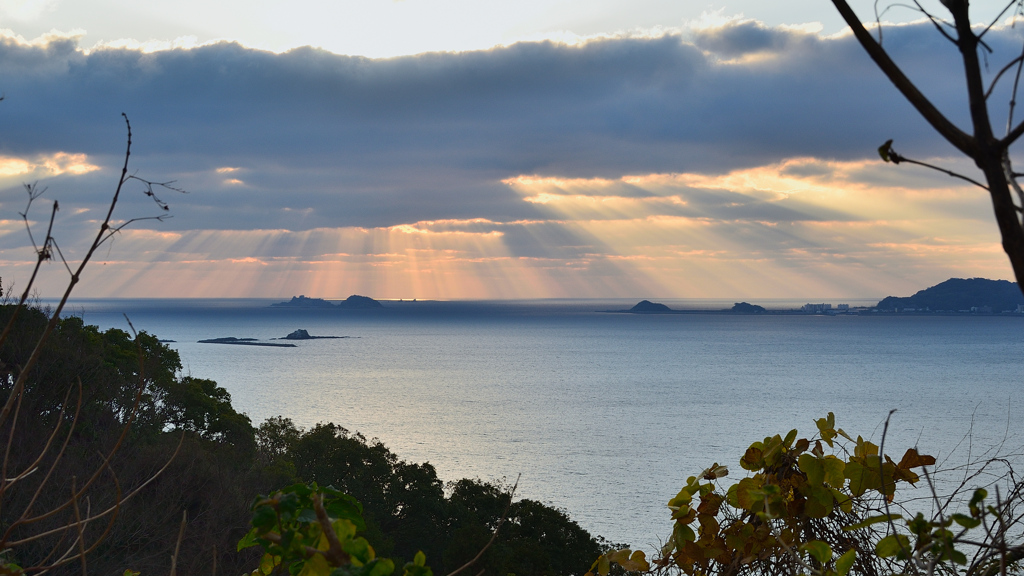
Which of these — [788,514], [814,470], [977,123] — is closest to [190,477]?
[788,514]

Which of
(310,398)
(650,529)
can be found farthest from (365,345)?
(650,529)

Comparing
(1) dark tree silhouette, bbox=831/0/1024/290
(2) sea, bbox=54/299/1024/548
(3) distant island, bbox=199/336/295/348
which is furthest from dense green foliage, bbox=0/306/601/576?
(3) distant island, bbox=199/336/295/348

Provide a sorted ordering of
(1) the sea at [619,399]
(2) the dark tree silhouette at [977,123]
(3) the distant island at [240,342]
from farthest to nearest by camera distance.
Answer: (3) the distant island at [240,342]
(1) the sea at [619,399]
(2) the dark tree silhouette at [977,123]

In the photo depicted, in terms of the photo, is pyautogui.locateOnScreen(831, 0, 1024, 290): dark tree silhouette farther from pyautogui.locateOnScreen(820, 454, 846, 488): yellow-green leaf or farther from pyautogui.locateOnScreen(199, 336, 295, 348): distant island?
pyautogui.locateOnScreen(199, 336, 295, 348): distant island

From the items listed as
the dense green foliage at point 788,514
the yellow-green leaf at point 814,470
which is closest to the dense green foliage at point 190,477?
the dense green foliage at point 788,514

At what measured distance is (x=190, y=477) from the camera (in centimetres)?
1845

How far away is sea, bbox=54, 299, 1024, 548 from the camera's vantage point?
4769 centimetres

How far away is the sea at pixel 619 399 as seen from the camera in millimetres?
47688

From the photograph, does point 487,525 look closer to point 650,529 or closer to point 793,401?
point 650,529

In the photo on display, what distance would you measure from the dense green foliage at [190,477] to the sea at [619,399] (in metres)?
2.82

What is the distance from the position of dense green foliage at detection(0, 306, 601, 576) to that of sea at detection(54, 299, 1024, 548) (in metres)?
2.82

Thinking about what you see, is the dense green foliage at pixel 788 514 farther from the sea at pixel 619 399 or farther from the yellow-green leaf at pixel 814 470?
the sea at pixel 619 399

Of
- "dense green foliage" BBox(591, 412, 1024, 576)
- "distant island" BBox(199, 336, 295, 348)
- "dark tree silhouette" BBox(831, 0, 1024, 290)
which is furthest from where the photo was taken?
"distant island" BBox(199, 336, 295, 348)

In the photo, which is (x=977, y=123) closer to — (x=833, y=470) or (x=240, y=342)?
(x=833, y=470)
